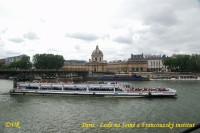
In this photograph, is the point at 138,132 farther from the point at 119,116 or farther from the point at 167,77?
the point at 167,77

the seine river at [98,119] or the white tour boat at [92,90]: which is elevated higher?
the white tour boat at [92,90]

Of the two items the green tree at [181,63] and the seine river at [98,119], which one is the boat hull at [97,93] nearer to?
the seine river at [98,119]

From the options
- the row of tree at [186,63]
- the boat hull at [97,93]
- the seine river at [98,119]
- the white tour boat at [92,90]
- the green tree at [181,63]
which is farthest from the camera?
the green tree at [181,63]

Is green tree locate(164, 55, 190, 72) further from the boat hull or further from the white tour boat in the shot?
the boat hull

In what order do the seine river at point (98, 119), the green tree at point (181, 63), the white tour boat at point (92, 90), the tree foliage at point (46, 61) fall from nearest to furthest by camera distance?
the seine river at point (98, 119)
the white tour boat at point (92, 90)
the tree foliage at point (46, 61)
the green tree at point (181, 63)

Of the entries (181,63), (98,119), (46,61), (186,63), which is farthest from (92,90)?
(186,63)

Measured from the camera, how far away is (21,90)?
55812 millimetres

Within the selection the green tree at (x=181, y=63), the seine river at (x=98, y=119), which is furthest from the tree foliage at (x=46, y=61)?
the seine river at (x=98, y=119)

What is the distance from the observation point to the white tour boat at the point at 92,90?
4794cm

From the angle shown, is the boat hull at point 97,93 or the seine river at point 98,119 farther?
the boat hull at point 97,93

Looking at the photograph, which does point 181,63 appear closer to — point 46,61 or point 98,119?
point 46,61

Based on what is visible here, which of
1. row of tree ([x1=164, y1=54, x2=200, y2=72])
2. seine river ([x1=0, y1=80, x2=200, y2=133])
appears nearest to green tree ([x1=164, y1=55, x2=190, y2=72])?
row of tree ([x1=164, y1=54, x2=200, y2=72])

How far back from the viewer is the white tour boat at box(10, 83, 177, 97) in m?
47.9

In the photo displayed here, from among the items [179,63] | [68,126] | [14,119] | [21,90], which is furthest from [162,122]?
[179,63]
